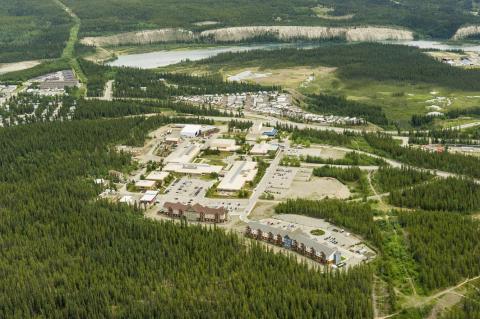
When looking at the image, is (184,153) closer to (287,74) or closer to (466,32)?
(287,74)

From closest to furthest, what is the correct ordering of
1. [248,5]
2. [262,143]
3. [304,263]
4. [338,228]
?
[304,263], [338,228], [262,143], [248,5]

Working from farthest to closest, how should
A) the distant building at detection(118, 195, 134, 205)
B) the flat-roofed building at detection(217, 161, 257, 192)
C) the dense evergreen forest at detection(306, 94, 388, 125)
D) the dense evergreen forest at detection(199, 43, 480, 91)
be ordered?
the dense evergreen forest at detection(199, 43, 480, 91), the dense evergreen forest at detection(306, 94, 388, 125), the flat-roofed building at detection(217, 161, 257, 192), the distant building at detection(118, 195, 134, 205)

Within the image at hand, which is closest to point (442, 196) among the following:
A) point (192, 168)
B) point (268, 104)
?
point (192, 168)

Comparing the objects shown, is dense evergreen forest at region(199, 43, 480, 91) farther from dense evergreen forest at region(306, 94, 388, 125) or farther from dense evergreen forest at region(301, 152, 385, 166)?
dense evergreen forest at region(301, 152, 385, 166)

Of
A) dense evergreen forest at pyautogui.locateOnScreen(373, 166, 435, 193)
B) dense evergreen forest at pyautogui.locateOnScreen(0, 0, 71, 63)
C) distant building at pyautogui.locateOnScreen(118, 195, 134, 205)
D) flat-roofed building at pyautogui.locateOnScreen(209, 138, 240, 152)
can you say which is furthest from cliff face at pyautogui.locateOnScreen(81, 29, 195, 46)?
dense evergreen forest at pyautogui.locateOnScreen(373, 166, 435, 193)

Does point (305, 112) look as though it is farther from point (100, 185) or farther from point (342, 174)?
point (100, 185)

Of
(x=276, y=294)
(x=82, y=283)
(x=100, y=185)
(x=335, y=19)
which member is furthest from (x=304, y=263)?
(x=335, y=19)

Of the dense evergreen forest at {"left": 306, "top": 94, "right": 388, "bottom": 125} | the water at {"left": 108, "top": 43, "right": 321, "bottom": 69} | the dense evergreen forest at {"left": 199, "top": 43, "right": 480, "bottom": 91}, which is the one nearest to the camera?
the dense evergreen forest at {"left": 306, "top": 94, "right": 388, "bottom": 125}
